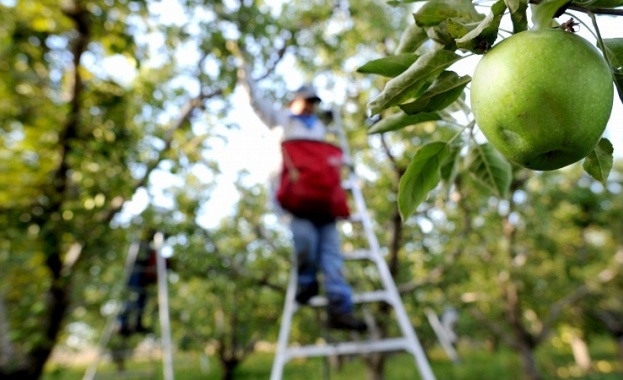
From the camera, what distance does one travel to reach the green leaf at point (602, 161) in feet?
2.56

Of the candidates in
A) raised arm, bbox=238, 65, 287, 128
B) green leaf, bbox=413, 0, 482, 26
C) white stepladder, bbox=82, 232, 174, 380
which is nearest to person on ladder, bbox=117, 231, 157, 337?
white stepladder, bbox=82, 232, 174, 380

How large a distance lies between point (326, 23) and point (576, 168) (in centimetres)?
847

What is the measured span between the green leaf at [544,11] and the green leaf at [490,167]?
19.0 inches

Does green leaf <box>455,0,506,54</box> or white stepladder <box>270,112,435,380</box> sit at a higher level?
green leaf <box>455,0,506,54</box>

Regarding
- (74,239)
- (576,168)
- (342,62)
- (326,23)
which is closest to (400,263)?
(342,62)

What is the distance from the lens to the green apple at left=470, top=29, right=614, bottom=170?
1.96 ft

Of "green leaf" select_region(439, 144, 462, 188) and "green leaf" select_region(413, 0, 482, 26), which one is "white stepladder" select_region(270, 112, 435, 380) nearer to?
"green leaf" select_region(439, 144, 462, 188)

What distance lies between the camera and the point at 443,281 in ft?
17.8

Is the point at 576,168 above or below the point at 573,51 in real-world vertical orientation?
below

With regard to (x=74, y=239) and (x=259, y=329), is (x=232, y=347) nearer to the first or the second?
(x=259, y=329)

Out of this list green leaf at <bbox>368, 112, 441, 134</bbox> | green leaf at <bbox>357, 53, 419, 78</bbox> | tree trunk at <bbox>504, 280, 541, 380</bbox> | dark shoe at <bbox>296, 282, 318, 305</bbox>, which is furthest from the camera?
tree trunk at <bbox>504, 280, 541, 380</bbox>

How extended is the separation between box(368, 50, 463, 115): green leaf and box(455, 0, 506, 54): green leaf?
4 cm

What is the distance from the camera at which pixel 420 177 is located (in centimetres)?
89

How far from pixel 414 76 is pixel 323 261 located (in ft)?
7.69
